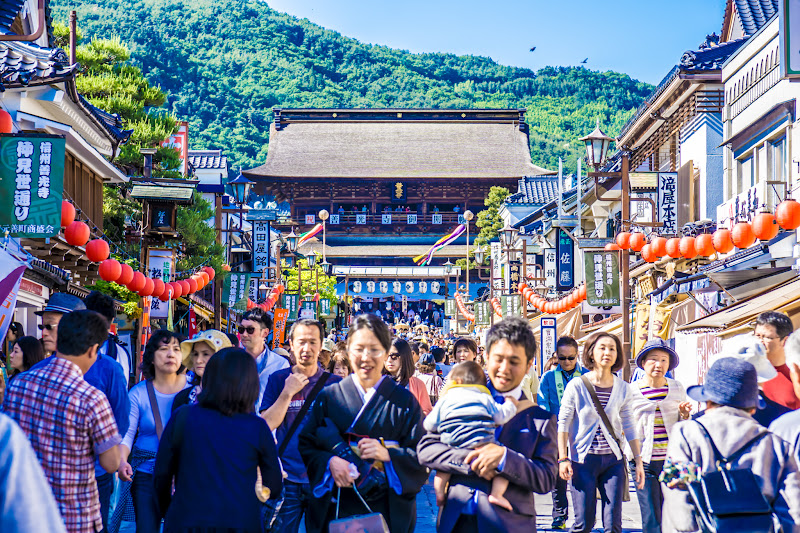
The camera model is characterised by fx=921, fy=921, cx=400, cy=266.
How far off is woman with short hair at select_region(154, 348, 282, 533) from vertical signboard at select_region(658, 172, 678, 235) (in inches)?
600

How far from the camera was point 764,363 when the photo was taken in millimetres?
4910

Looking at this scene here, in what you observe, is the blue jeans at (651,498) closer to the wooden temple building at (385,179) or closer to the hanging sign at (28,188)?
the hanging sign at (28,188)

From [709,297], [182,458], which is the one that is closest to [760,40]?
[709,297]

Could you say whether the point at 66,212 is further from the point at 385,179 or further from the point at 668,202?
the point at 385,179

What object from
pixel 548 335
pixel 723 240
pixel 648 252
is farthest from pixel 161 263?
pixel 723 240

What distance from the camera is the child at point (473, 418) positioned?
3986 mm

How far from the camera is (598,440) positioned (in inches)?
256

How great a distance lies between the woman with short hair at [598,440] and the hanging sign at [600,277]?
42.3ft

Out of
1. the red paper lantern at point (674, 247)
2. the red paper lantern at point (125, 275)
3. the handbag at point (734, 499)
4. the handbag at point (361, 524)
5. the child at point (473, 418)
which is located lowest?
the handbag at point (361, 524)

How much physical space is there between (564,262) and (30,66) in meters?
20.1

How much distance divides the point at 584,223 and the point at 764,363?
84.8ft

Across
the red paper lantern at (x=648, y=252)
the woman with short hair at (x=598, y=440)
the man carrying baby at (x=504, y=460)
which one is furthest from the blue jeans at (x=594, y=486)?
the red paper lantern at (x=648, y=252)

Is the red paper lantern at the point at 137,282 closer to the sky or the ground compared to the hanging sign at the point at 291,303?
closer to the sky

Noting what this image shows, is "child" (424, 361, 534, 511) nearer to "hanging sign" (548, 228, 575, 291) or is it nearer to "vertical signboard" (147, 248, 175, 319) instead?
"vertical signboard" (147, 248, 175, 319)
